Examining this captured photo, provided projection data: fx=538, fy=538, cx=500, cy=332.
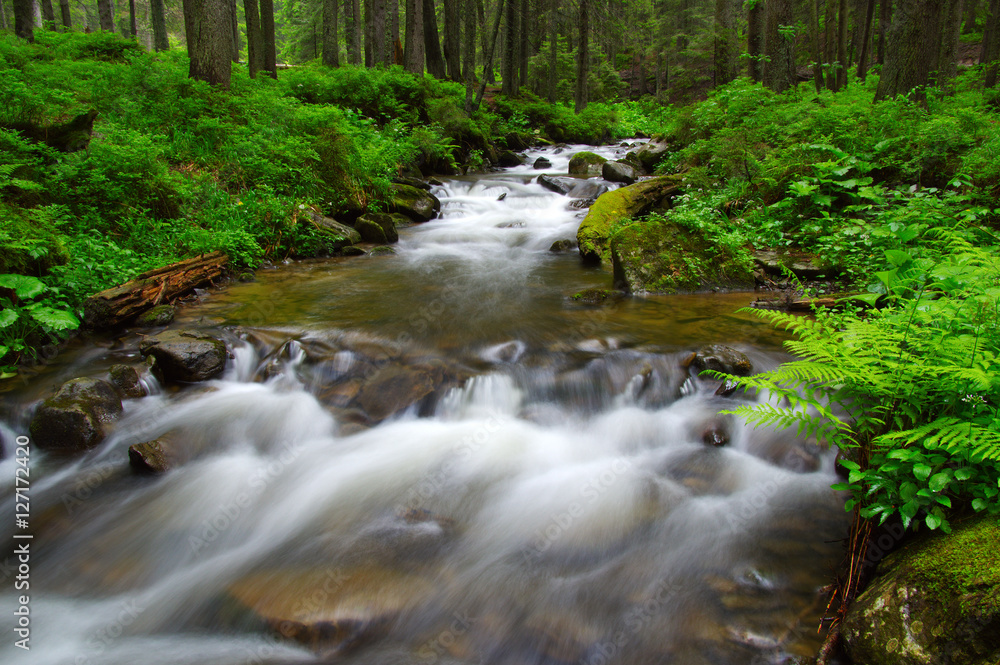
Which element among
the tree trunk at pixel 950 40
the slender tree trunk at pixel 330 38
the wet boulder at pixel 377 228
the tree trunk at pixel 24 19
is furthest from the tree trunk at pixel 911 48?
the tree trunk at pixel 24 19

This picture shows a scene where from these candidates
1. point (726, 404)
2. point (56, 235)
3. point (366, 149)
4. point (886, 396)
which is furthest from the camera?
point (366, 149)

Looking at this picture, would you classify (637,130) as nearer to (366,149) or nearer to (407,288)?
(366,149)

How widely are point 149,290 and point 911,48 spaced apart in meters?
13.4

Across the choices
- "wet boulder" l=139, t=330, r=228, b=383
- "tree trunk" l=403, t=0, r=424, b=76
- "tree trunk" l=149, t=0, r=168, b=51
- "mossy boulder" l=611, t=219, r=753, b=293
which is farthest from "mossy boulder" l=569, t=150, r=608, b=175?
"tree trunk" l=149, t=0, r=168, b=51

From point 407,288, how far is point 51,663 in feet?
19.2

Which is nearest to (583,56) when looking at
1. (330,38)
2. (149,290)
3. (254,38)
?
(330,38)

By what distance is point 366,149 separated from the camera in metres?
11.7

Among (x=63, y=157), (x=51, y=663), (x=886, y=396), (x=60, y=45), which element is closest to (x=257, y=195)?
(x=63, y=157)

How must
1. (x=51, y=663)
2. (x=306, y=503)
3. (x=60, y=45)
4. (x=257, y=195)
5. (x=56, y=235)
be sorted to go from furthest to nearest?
1. (x=60, y=45)
2. (x=257, y=195)
3. (x=56, y=235)
4. (x=306, y=503)
5. (x=51, y=663)

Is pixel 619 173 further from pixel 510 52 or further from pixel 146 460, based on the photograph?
pixel 510 52

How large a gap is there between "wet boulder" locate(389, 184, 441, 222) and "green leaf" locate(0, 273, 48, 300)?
719 cm

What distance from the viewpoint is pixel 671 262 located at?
8.02 metres

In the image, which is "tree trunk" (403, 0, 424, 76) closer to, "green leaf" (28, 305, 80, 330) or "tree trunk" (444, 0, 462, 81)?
"tree trunk" (444, 0, 462, 81)

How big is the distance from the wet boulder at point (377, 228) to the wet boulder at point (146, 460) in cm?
675
